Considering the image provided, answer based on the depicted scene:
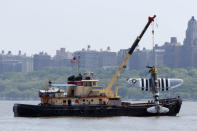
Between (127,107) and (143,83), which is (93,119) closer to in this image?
(127,107)

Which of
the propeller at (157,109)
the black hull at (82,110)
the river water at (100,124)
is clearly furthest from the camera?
the propeller at (157,109)

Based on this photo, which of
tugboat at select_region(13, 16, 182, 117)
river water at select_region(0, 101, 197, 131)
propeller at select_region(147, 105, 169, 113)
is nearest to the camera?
river water at select_region(0, 101, 197, 131)

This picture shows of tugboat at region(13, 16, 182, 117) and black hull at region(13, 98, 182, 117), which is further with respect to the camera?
tugboat at region(13, 16, 182, 117)

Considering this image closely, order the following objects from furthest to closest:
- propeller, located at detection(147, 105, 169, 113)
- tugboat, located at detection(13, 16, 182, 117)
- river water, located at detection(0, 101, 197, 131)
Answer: propeller, located at detection(147, 105, 169, 113) → tugboat, located at detection(13, 16, 182, 117) → river water, located at detection(0, 101, 197, 131)

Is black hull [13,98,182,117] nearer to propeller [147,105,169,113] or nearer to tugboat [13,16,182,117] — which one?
tugboat [13,16,182,117]

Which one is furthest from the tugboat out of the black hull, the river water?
the river water

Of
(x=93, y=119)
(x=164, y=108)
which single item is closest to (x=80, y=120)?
(x=93, y=119)

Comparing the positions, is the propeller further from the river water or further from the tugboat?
the river water

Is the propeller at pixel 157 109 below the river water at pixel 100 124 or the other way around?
the other way around

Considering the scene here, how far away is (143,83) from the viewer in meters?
127

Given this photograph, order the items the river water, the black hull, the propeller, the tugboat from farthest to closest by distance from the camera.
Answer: the propeller, the tugboat, the black hull, the river water

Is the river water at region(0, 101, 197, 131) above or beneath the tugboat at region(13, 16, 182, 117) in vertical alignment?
beneath

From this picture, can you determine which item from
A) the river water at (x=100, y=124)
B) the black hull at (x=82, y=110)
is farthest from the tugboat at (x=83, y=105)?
the river water at (x=100, y=124)

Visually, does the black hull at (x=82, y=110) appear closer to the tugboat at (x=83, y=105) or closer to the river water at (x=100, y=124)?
the tugboat at (x=83, y=105)
